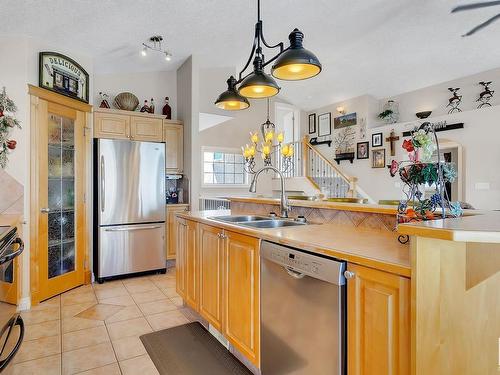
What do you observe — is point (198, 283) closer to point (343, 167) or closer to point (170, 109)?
point (170, 109)

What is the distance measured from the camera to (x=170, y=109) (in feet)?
16.0

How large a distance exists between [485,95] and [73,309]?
24.9ft

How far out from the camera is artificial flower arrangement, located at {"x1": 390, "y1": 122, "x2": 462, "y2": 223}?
132 centimetres

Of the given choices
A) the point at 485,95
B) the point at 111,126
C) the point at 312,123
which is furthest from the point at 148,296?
the point at 312,123

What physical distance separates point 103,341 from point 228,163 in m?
5.38

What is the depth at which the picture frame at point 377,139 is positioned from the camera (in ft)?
24.2

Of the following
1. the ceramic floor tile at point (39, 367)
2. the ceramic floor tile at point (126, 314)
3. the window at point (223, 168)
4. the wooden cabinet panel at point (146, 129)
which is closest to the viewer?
the ceramic floor tile at point (39, 367)

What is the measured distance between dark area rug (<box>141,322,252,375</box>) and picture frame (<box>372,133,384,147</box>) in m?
6.31

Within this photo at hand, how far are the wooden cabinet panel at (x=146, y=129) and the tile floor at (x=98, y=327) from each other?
1960 millimetres

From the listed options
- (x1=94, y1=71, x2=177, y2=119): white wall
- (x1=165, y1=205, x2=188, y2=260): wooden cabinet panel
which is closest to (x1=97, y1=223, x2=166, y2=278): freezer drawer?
(x1=165, y1=205, x2=188, y2=260): wooden cabinet panel

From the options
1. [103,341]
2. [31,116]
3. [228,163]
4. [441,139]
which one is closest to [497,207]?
[441,139]

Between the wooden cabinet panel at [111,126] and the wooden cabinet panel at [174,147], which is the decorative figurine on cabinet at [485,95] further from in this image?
the wooden cabinet panel at [111,126]

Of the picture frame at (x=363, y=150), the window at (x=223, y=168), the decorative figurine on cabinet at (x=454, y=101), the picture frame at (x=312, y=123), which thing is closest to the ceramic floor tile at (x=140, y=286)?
the window at (x=223, y=168)

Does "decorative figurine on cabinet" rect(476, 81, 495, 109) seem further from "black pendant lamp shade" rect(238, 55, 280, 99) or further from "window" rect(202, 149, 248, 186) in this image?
"black pendant lamp shade" rect(238, 55, 280, 99)
